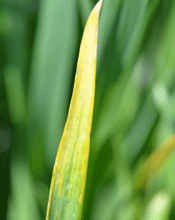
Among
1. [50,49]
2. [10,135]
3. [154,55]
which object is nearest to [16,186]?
[10,135]

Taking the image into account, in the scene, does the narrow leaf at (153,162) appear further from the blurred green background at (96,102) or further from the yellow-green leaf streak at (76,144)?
the yellow-green leaf streak at (76,144)

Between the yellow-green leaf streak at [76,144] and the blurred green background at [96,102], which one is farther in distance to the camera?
the blurred green background at [96,102]

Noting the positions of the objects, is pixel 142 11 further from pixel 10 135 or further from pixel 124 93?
pixel 10 135

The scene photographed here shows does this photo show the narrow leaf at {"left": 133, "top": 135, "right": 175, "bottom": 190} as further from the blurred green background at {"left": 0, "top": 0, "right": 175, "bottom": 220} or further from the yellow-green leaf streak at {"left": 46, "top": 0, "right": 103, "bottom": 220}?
the yellow-green leaf streak at {"left": 46, "top": 0, "right": 103, "bottom": 220}

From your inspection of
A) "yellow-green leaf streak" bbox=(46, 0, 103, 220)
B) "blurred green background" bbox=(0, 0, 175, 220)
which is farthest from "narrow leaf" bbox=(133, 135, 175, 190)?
"yellow-green leaf streak" bbox=(46, 0, 103, 220)

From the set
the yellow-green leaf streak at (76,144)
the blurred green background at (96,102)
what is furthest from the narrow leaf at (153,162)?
the yellow-green leaf streak at (76,144)
